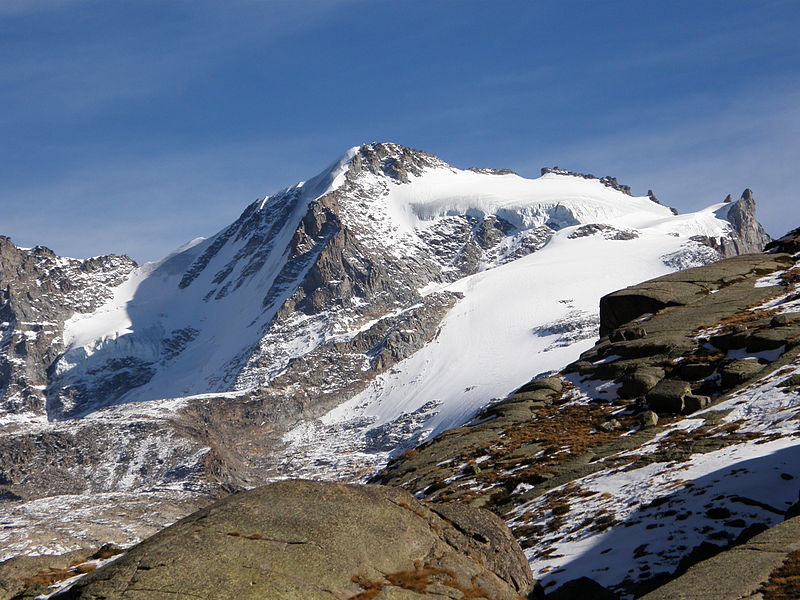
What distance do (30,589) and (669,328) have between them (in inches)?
1852

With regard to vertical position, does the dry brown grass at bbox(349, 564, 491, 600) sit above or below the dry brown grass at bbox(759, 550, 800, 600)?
above

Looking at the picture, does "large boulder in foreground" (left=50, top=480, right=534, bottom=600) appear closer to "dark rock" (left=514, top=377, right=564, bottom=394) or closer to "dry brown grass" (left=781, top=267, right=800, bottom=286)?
"dark rock" (left=514, top=377, right=564, bottom=394)

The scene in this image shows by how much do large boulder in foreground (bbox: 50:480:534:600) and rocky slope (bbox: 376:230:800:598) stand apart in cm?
325

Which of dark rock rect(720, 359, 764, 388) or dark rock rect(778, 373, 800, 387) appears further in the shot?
dark rock rect(720, 359, 764, 388)

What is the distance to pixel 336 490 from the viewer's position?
26.2 meters

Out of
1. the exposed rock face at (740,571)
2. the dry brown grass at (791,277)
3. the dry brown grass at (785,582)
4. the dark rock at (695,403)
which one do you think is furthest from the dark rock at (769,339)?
the dry brown grass at (785,582)

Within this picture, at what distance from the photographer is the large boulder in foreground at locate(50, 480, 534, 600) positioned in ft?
70.3

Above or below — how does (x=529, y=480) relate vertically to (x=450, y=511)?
below

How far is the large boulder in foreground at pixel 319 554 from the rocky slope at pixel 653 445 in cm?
325

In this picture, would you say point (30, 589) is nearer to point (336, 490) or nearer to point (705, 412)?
point (336, 490)

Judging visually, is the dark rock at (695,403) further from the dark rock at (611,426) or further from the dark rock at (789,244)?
the dark rock at (789,244)

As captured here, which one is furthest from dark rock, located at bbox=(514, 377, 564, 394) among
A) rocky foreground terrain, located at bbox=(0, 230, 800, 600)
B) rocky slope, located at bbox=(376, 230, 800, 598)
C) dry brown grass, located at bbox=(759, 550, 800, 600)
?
dry brown grass, located at bbox=(759, 550, 800, 600)

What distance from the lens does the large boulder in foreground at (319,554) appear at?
2144 cm

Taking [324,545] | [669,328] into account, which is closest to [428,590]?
[324,545]
